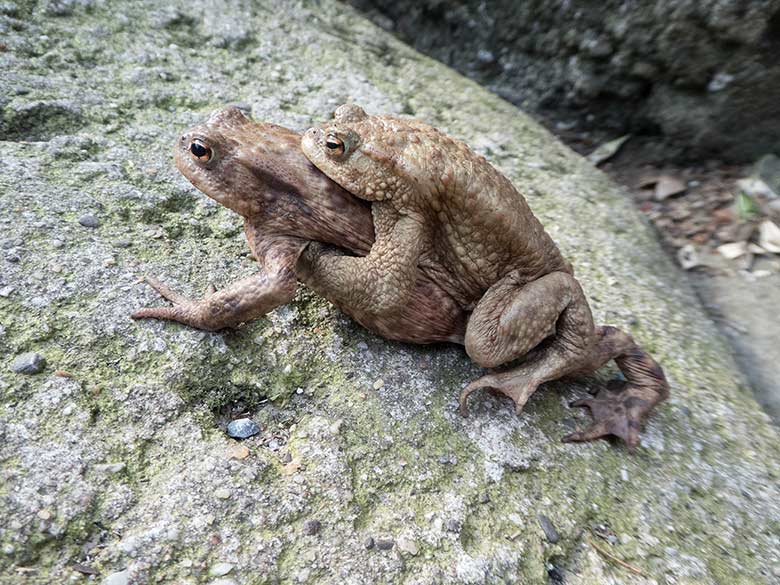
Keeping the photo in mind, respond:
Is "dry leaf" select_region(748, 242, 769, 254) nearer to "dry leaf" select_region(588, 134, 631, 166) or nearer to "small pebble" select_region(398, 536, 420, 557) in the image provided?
"dry leaf" select_region(588, 134, 631, 166)

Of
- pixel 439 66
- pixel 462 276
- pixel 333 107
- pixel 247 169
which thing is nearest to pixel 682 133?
pixel 439 66

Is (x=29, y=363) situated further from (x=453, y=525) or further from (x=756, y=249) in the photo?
→ (x=756, y=249)

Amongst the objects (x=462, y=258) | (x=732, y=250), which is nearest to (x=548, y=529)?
(x=462, y=258)

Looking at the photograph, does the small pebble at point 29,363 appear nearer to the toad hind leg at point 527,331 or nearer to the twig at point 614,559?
the toad hind leg at point 527,331

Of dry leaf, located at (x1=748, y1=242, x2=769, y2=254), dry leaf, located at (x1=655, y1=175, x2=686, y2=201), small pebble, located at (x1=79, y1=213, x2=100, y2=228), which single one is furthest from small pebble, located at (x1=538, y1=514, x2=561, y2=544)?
dry leaf, located at (x1=655, y1=175, x2=686, y2=201)

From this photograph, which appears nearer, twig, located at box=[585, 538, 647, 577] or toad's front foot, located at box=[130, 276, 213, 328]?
twig, located at box=[585, 538, 647, 577]
